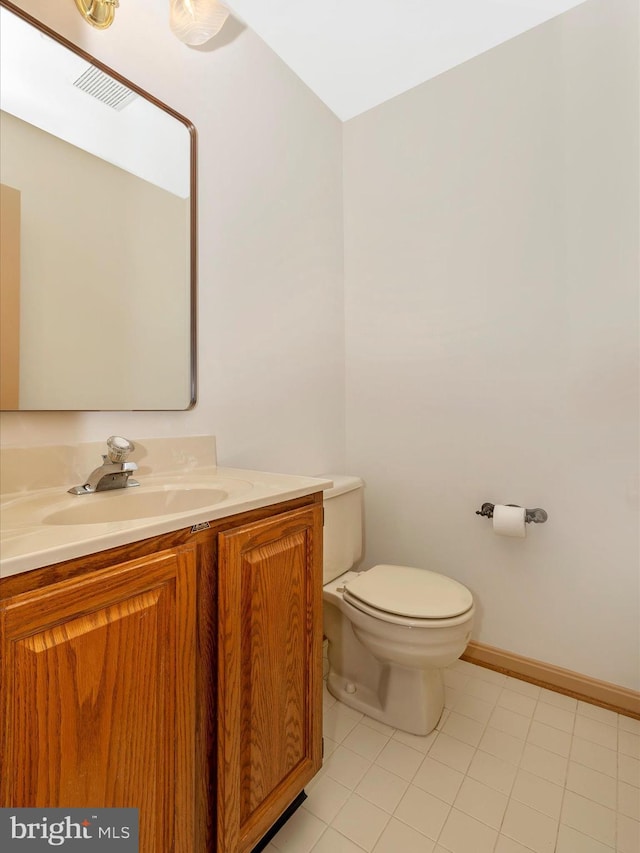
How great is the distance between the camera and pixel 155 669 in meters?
0.68

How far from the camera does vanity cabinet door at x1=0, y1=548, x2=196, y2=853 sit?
1.77ft

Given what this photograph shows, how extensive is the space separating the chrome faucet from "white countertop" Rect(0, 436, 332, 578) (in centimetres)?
2

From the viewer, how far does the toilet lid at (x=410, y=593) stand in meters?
1.26

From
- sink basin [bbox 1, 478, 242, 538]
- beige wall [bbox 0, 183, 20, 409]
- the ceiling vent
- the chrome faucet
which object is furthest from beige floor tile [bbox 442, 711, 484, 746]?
the ceiling vent

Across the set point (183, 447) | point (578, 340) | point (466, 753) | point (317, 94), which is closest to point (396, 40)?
point (317, 94)

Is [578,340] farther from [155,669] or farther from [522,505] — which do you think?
[155,669]

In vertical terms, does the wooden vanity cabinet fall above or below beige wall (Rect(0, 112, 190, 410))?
below

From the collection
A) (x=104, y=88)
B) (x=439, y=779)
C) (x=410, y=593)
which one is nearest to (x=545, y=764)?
(x=439, y=779)

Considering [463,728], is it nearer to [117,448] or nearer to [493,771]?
[493,771]

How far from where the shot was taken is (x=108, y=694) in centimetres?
62

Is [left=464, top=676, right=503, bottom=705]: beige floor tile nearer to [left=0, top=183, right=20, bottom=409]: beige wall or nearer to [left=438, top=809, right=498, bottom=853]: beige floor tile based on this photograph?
[left=438, top=809, right=498, bottom=853]: beige floor tile

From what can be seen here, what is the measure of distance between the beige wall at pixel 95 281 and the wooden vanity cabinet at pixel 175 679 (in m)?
0.57

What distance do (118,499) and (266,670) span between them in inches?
20.1

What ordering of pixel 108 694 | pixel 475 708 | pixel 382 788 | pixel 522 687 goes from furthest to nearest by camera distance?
pixel 522 687, pixel 475 708, pixel 382 788, pixel 108 694
